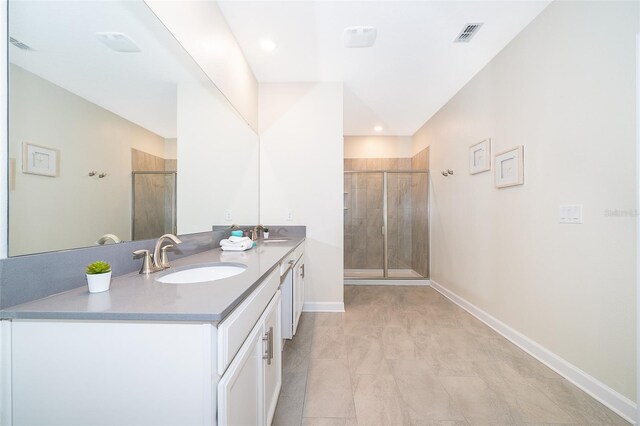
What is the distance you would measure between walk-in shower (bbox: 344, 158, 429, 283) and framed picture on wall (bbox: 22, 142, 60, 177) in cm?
393

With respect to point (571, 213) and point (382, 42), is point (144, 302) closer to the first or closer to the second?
point (571, 213)

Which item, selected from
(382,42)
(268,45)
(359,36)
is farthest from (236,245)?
(382,42)

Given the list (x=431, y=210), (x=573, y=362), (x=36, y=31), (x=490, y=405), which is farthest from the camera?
(x=431, y=210)

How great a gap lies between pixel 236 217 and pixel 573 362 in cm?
264

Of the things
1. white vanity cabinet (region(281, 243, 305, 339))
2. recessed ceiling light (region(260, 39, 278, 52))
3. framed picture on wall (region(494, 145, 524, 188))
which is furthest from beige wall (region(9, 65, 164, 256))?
framed picture on wall (region(494, 145, 524, 188))

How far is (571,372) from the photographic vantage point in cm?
169

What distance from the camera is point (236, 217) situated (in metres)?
2.39

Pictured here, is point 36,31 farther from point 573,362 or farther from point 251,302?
point 573,362

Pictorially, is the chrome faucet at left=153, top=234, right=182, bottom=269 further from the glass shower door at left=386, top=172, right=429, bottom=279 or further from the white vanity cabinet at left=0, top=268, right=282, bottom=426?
the glass shower door at left=386, top=172, right=429, bottom=279

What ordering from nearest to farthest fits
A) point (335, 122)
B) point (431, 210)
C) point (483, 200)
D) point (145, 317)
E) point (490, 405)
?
1. point (145, 317)
2. point (490, 405)
3. point (483, 200)
4. point (335, 122)
5. point (431, 210)

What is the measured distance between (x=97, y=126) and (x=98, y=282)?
1.77 feet

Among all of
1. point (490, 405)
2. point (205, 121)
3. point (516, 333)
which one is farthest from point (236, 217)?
point (516, 333)

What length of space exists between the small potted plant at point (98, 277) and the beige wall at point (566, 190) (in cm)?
234

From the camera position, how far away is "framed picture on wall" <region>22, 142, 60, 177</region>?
754 millimetres
